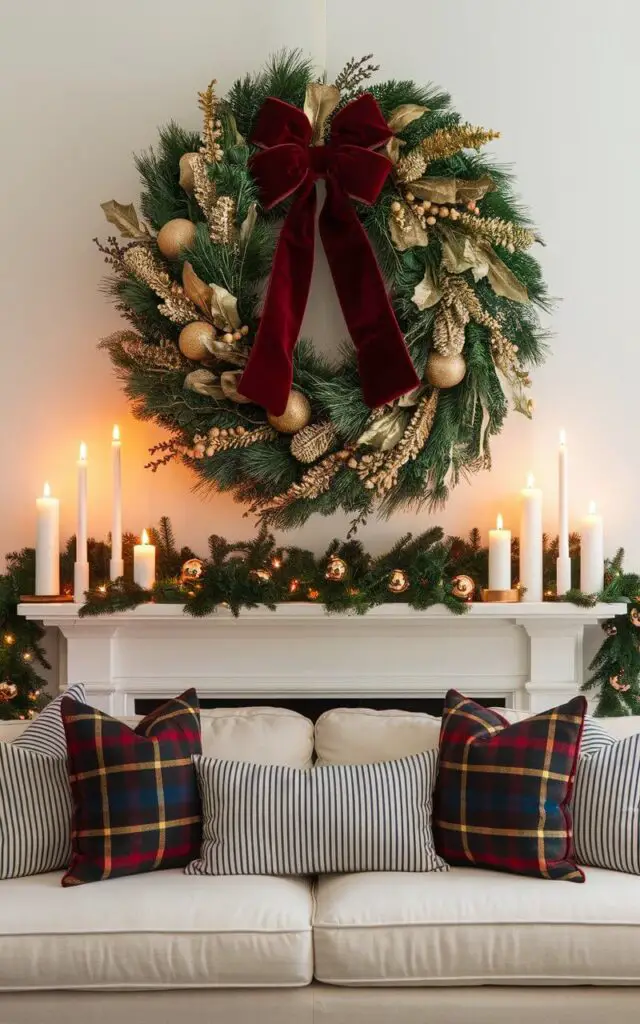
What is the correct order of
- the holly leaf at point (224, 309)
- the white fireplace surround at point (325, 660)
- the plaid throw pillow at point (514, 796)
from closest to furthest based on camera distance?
the plaid throw pillow at point (514, 796), the holly leaf at point (224, 309), the white fireplace surround at point (325, 660)

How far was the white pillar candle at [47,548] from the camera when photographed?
8.48 ft

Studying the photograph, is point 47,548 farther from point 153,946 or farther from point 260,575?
point 153,946

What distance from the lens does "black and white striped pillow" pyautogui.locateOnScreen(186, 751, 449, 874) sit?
1949 mm

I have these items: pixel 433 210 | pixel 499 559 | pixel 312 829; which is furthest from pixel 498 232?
pixel 312 829

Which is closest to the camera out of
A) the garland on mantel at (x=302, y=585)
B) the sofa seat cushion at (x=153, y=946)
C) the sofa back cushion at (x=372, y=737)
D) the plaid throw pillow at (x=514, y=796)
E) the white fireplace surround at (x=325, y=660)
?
the sofa seat cushion at (x=153, y=946)

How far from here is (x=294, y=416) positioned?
98.3 inches

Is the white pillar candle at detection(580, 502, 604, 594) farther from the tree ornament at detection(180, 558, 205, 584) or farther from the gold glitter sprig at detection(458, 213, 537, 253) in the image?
the tree ornament at detection(180, 558, 205, 584)

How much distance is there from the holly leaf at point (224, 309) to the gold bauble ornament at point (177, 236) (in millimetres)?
144

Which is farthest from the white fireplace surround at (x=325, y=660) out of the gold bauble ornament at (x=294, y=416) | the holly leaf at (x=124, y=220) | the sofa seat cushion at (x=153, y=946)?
the holly leaf at (x=124, y=220)

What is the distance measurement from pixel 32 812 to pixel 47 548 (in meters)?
0.81

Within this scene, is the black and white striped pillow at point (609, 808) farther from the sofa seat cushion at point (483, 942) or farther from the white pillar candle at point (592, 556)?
the white pillar candle at point (592, 556)

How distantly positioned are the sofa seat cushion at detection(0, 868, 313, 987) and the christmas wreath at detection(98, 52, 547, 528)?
1.11 meters

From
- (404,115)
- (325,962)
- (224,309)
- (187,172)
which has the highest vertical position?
(404,115)

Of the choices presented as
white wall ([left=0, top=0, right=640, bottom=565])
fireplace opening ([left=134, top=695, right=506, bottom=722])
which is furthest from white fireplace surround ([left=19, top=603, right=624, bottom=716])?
Answer: white wall ([left=0, top=0, right=640, bottom=565])
